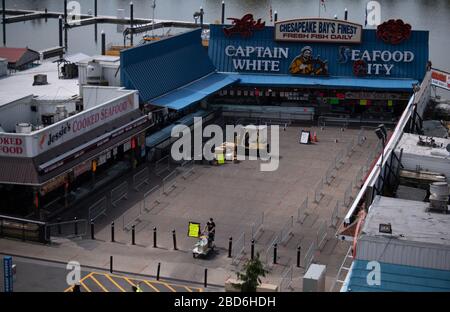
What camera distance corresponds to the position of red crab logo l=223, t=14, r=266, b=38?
6812 cm

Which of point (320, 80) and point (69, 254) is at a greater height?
point (320, 80)

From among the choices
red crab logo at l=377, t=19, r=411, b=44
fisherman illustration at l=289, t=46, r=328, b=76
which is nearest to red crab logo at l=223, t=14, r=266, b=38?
fisherman illustration at l=289, t=46, r=328, b=76

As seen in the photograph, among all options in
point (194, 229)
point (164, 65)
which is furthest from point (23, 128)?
point (164, 65)

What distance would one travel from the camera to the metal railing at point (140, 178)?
1943 inches

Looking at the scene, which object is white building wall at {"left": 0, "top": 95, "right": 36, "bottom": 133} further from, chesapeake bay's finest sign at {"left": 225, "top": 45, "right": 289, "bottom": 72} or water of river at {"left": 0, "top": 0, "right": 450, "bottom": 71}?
water of river at {"left": 0, "top": 0, "right": 450, "bottom": 71}

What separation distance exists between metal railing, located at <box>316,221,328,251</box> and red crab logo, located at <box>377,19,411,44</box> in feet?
87.8

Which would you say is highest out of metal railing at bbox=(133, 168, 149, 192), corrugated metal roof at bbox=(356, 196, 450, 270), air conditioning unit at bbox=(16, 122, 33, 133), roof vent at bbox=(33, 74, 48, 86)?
roof vent at bbox=(33, 74, 48, 86)

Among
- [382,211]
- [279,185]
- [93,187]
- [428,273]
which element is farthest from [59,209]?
[428,273]

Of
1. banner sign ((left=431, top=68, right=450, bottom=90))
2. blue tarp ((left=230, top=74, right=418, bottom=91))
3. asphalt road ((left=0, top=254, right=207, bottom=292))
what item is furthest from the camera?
banner sign ((left=431, top=68, right=450, bottom=90))

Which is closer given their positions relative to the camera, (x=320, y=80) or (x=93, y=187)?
(x=93, y=187)

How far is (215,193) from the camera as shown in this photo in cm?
4850

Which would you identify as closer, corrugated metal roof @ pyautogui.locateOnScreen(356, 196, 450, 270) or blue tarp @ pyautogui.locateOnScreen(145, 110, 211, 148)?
corrugated metal roof @ pyautogui.locateOnScreen(356, 196, 450, 270)
